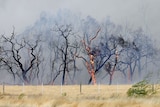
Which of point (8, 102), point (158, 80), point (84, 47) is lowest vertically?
point (8, 102)

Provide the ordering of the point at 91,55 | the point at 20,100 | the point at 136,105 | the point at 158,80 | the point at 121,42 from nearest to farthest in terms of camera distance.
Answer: the point at 136,105 < the point at 158,80 < the point at 20,100 < the point at 91,55 < the point at 121,42

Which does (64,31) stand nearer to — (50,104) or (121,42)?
(121,42)

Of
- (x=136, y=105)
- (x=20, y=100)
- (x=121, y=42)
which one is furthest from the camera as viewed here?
(x=121, y=42)

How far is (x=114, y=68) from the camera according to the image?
72312 mm

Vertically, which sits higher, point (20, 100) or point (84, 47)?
point (84, 47)

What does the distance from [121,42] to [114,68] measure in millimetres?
5790

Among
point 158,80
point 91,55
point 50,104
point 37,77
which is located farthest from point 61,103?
point 37,77

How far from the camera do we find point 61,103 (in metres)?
21.5

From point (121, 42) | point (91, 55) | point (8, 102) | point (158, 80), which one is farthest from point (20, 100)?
point (121, 42)

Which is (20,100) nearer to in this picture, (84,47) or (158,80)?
(158,80)

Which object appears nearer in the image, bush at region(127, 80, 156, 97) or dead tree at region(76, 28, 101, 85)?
bush at region(127, 80, 156, 97)

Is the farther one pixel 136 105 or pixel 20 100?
pixel 20 100

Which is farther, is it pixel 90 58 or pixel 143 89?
pixel 90 58

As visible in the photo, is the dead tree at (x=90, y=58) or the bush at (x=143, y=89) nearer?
the bush at (x=143, y=89)
